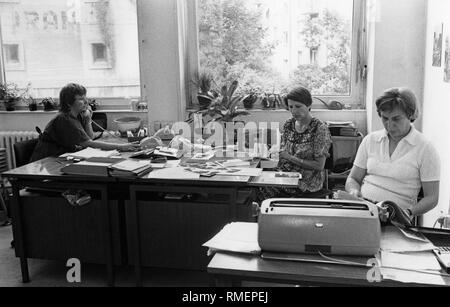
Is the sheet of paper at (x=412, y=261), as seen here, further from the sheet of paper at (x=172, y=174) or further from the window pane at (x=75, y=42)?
the window pane at (x=75, y=42)

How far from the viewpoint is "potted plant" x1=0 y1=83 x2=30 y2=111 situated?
502 cm

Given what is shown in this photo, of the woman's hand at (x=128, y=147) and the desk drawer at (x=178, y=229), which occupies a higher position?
the woman's hand at (x=128, y=147)

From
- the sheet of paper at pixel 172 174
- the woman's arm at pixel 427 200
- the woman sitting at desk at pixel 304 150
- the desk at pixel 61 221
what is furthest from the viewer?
the woman sitting at desk at pixel 304 150

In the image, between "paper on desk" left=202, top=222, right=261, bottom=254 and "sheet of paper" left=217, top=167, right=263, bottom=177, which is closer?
"paper on desk" left=202, top=222, right=261, bottom=254

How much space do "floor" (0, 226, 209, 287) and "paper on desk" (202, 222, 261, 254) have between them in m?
1.33

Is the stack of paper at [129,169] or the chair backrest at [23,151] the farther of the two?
the chair backrest at [23,151]

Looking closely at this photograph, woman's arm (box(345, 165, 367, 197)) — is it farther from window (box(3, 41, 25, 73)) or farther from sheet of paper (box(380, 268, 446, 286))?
window (box(3, 41, 25, 73))

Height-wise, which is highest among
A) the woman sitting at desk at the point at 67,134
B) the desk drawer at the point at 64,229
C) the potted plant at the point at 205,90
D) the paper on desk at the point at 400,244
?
the potted plant at the point at 205,90

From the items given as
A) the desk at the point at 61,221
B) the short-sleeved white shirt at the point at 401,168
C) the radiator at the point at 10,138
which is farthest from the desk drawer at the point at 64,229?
the radiator at the point at 10,138

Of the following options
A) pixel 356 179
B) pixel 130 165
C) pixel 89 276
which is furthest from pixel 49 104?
pixel 356 179

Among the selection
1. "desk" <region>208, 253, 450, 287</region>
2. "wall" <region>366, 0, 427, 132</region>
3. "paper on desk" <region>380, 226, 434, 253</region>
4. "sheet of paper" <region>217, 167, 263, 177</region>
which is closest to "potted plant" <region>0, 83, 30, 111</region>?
"sheet of paper" <region>217, 167, 263, 177</region>

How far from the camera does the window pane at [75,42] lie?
4.81 m

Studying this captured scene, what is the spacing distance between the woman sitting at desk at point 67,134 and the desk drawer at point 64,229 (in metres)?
0.45
